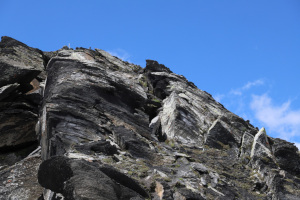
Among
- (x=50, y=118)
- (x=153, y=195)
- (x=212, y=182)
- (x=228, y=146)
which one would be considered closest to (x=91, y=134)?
(x=50, y=118)

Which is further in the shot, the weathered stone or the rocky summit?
the weathered stone

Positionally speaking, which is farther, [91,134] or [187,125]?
[187,125]

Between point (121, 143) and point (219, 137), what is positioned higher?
point (219, 137)

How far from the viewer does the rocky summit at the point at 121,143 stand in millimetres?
15484

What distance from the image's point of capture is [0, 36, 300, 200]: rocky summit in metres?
15.5

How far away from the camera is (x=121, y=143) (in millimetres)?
21828

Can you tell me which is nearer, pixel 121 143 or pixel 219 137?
pixel 121 143

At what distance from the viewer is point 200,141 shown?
29.3m

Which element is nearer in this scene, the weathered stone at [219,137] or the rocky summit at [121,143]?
the rocky summit at [121,143]

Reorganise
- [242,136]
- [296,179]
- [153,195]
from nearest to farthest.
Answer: [153,195] < [296,179] < [242,136]

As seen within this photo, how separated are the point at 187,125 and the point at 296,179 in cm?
1030

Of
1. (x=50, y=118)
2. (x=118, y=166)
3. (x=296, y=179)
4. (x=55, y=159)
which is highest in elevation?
(x=296, y=179)

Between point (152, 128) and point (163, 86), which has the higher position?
point (163, 86)

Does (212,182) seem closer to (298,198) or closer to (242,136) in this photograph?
(298,198)
